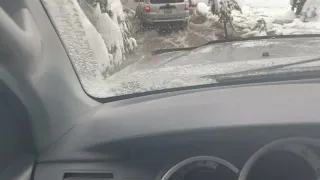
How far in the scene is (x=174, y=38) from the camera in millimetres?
4293

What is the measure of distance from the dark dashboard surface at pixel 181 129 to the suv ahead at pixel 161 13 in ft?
5.96

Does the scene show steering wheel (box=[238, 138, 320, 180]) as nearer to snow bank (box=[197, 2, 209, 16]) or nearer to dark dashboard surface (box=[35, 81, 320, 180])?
dark dashboard surface (box=[35, 81, 320, 180])

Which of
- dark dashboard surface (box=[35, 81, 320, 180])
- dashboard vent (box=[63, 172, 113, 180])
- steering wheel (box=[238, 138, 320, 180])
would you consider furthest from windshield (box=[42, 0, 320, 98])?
steering wheel (box=[238, 138, 320, 180])

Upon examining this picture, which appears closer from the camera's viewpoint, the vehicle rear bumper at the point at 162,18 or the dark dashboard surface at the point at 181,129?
the dark dashboard surface at the point at 181,129

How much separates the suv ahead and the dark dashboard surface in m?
1.82

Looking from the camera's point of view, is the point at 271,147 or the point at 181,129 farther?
the point at 181,129

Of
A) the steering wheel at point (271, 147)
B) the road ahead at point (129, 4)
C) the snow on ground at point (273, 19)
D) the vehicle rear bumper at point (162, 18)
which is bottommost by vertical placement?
the steering wheel at point (271, 147)

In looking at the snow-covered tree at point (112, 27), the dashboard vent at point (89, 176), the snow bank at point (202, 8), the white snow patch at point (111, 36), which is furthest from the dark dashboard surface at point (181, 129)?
the snow bank at point (202, 8)

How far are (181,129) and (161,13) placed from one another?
2101 mm

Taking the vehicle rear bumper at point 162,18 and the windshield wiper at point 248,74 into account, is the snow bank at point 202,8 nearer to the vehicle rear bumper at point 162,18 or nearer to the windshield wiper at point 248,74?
the vehicle rear bumper at point 162,18

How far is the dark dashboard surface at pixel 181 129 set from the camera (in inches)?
79.9

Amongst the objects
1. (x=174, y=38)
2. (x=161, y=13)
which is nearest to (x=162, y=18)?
(x=161, y=13)

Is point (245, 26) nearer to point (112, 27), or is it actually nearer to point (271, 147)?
point (112, 27)

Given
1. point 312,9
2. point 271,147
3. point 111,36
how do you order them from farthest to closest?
point 312,9 < point 111,36 < point 271,147
